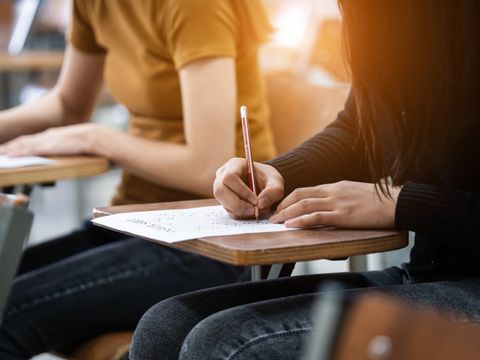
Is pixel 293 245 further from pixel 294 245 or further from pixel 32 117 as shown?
pixel 32 117

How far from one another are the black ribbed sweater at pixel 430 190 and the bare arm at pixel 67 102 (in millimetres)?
944

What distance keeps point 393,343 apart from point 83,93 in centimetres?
182

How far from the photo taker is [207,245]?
103 centimetres

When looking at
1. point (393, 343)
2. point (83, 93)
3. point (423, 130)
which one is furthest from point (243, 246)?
point (83, 93)

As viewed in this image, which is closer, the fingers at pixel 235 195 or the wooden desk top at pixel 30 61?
the fingers at pixel 235 195

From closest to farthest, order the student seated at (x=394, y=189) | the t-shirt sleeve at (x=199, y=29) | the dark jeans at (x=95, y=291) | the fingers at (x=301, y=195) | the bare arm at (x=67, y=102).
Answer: the student seated at (x=394, y=189), the fingers at (x=301, y=195), the dark jeans at (x=95, y=291), the t-shirt sleeve at (x=199, y=29), the bare arm at (x=67, y=102)

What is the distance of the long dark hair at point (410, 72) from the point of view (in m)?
1.17

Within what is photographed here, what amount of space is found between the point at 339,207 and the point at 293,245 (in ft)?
0.51

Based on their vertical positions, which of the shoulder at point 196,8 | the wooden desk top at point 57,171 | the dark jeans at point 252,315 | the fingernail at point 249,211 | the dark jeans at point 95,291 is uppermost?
the shoulder at point 196,8

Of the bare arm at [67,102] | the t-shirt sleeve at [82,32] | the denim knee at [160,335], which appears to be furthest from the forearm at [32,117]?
the denim knee at [160,335]

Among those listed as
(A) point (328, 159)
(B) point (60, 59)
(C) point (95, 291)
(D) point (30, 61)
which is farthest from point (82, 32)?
(B) point (60, 59)

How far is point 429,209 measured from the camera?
112 centimetres

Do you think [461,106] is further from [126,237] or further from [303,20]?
[303,20]

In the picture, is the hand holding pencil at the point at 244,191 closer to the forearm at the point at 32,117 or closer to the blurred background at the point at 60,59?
the forearm at the point at 32,117
